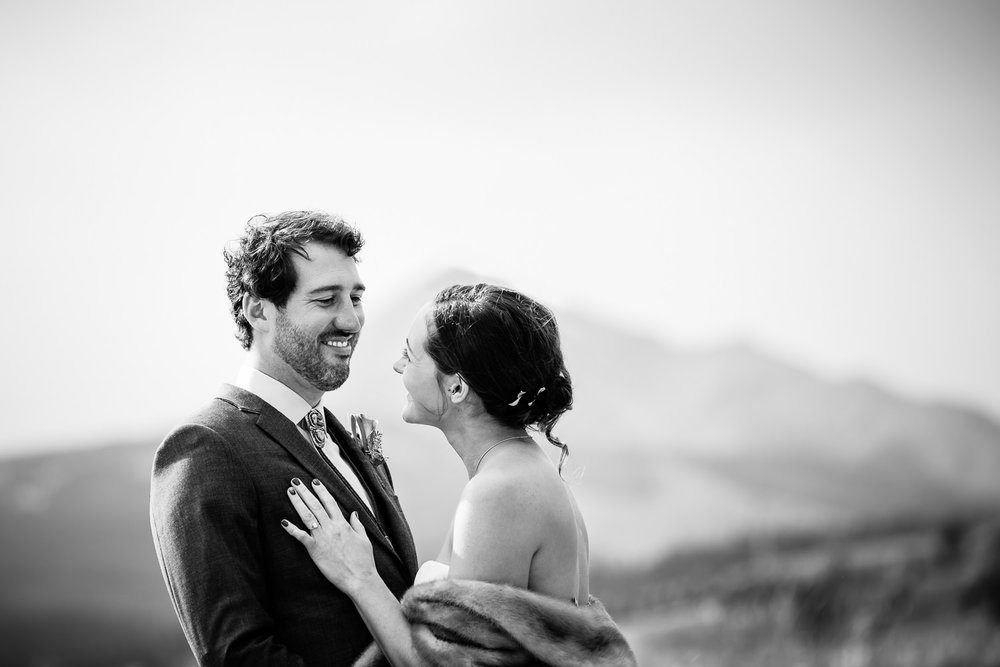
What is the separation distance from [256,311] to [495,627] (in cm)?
113

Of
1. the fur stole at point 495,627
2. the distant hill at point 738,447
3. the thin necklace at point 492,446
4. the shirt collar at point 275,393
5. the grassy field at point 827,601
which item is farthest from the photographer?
the distant hill at point 738,447

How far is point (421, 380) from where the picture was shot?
224 centimetres

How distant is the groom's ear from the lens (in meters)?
2.46

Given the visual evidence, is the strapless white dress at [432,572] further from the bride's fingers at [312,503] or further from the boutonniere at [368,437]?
the boutonniere at [368,437]

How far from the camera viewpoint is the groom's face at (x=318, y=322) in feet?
7.94

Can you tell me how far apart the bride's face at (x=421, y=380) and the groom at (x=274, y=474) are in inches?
11.0

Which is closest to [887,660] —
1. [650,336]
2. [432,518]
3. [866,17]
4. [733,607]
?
[733,607]

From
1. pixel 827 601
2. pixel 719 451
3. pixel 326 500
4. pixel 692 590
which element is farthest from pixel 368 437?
pixel 827 601

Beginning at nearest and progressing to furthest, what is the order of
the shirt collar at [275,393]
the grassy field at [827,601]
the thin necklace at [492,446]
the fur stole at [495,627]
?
the fur stole at [495,627], the thin necklace at [492,446], the shirt collar at [275,393], the grassy field at [827,601]

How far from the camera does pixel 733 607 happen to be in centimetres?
846

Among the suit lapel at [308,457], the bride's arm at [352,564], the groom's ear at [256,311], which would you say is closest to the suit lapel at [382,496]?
the suit lapel at [308,457]

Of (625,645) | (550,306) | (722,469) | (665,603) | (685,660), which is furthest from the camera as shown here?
(722,469)

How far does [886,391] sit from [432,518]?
5416 millimetres

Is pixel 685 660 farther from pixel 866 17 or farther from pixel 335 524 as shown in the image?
pixel 866 17
